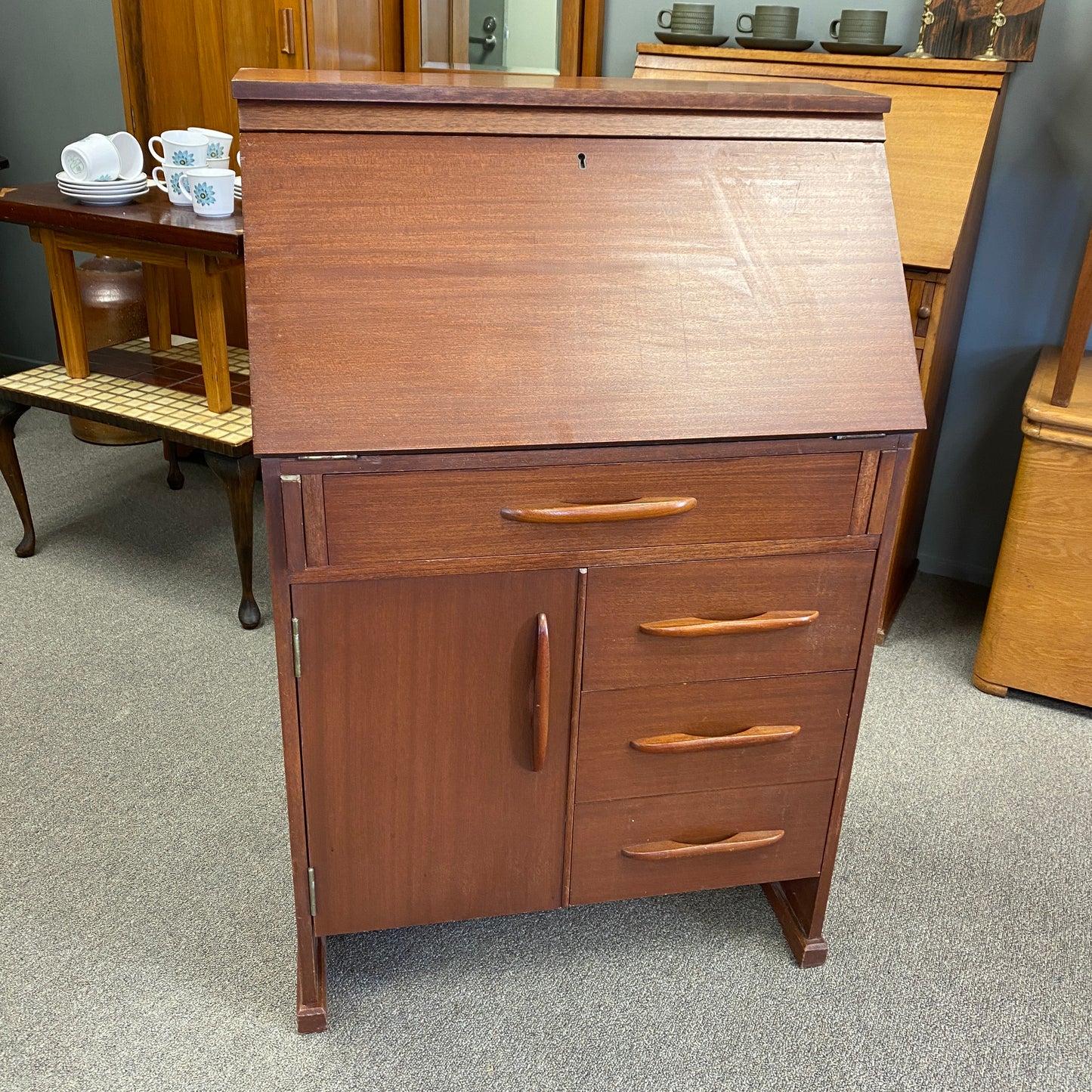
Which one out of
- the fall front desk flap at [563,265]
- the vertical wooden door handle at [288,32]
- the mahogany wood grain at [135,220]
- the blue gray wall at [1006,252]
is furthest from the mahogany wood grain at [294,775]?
the blue gray wall at [1006,252]

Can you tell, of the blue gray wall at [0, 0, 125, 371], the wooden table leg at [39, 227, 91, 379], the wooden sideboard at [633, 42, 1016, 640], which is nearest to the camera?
the wooden sideboard at [633, 42, 1016, 640]

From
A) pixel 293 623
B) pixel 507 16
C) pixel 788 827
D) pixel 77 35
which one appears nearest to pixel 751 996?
pixel 788 827

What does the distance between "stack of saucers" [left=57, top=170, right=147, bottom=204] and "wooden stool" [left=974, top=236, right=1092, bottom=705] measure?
208 cm

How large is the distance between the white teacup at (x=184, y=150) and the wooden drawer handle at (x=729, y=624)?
5.82 feet

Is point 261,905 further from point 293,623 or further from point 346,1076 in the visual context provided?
point 293,623

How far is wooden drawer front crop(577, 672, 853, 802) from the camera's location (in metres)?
1.41

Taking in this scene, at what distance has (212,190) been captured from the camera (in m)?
2.35

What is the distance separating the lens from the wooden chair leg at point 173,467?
316cm

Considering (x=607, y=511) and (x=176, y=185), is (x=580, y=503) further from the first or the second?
(x=176, y=185)

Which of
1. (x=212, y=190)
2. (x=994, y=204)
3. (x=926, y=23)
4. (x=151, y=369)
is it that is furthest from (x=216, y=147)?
(x=994, y=204)

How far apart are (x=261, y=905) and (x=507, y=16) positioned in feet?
7.37

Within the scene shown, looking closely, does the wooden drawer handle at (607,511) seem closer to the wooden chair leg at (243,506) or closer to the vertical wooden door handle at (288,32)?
the wooden chair leg at (243,506)

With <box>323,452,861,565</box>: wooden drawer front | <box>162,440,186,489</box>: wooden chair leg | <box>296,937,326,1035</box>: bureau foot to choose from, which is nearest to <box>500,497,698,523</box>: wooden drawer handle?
<box>323,452,861,565</box>: wooden drawer front

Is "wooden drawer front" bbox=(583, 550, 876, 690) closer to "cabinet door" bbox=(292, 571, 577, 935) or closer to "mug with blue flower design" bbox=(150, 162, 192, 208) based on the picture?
"cabinet door" bbox=(292, 571, 577, 935)
